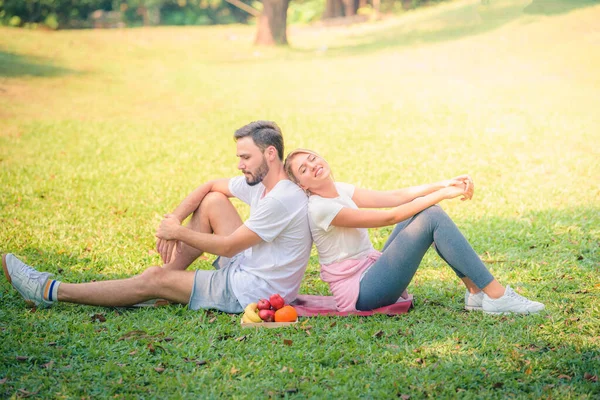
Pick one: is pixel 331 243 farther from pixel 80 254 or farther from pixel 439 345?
pixel 80 254

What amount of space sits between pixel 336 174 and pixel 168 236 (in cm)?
559

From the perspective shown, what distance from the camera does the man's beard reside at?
5148mm

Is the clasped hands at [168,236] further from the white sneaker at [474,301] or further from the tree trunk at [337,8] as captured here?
the tree trunk at [337,8]

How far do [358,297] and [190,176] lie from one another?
18.5 feet

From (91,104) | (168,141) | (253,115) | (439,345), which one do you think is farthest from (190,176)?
(91,104)

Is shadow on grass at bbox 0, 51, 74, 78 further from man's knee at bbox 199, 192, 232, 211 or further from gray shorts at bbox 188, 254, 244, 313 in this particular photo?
gray shorts at bbox 188, 254, 244, 313

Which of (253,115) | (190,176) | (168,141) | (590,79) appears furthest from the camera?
(590,79)

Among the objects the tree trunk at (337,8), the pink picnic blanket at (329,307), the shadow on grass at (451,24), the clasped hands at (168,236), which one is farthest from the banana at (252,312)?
the tree trunk at (337,8)

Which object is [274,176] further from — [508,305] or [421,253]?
[508,305]

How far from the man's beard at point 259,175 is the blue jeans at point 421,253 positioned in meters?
1.03

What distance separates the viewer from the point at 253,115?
15.2 m

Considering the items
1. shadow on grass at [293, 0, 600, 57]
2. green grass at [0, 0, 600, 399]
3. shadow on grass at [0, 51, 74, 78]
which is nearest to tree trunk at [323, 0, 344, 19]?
shadow on grass at [293, 0, 600, 57]

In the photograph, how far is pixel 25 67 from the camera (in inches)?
821

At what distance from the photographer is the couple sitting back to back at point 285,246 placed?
4992mm
